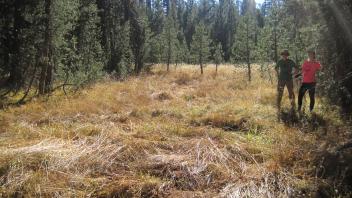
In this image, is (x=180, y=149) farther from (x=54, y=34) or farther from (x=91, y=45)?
(x=91, y=45)

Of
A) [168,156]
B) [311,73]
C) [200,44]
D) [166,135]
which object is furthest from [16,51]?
[200,44]

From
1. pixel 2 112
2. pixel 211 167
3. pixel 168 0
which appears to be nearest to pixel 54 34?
pixel 2 112

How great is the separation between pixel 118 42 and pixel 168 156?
2643 centimetres

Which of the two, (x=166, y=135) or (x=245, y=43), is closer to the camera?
(x=166, y=135)

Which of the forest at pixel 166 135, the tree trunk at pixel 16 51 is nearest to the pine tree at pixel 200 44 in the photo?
the forest at pixel 166 135

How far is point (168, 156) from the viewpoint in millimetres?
7242

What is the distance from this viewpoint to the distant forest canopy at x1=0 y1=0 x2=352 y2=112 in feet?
31.6

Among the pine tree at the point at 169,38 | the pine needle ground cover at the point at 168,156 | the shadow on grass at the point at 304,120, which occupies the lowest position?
the pine needle ground cover at the point at 168,156

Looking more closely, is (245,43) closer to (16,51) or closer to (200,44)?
(200,44)

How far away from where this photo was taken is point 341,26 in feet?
31.0

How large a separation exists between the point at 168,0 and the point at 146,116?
68.7 metres

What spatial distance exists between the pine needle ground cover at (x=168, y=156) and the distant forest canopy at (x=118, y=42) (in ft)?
5.34

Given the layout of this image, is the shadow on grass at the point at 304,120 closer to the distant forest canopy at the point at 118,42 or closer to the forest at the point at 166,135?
the forest at the point at 166,135

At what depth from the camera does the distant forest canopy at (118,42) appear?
9.62 meters
